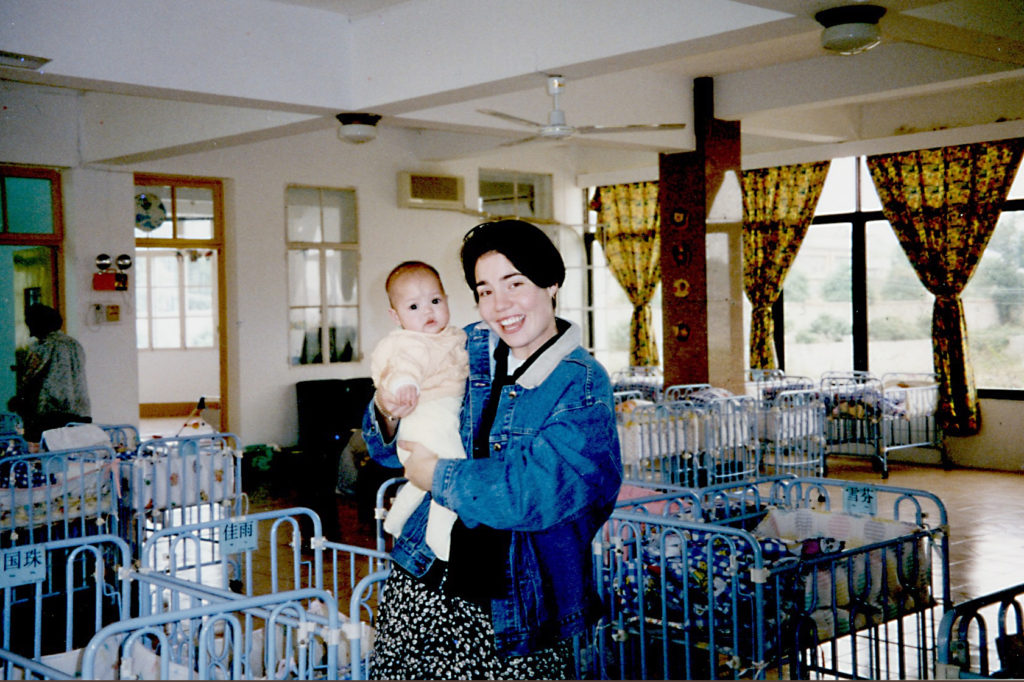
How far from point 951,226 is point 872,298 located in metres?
1.14

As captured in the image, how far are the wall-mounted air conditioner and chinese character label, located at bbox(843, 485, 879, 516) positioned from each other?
22.9 ft

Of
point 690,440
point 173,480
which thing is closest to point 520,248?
point 173,480

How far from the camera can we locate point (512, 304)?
1780mm

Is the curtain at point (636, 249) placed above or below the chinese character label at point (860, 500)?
above

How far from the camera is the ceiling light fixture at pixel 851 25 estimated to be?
423 centimetres

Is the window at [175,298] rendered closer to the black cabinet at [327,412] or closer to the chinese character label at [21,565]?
the black cabinet at [327,412]

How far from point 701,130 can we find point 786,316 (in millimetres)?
3112

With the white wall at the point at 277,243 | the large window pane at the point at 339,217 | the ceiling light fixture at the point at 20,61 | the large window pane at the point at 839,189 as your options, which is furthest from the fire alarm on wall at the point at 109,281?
the large window pane at the point at 839,189

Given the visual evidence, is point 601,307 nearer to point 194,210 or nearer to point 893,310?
point 893,310

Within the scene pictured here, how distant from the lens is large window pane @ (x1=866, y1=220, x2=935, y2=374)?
9.98 meters

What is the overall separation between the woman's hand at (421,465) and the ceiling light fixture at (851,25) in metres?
3.26

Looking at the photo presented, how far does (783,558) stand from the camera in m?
3.62

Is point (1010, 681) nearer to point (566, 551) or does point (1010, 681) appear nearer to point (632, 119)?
point (566, 551)

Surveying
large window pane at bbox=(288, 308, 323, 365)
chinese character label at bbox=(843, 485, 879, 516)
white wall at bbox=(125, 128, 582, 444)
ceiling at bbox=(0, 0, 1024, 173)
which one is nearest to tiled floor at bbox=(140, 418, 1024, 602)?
white wall at bbox=(125, 128, 582, 444)
